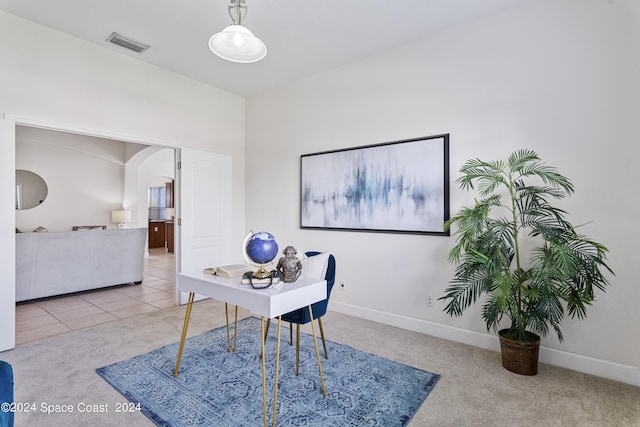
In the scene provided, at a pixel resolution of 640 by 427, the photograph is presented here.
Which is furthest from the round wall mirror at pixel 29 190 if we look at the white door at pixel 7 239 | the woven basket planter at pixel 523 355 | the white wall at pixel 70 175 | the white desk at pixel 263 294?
the woven basket planter at pixel 523 355

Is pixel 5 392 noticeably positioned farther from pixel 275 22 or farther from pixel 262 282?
pixel 275 22

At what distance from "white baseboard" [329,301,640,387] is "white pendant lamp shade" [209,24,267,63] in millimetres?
2821

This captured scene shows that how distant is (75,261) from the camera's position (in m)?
4.58

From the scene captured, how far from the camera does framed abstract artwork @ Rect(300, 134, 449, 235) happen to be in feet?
10.3

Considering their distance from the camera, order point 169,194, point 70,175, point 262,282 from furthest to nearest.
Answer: point 169,194 < point 70,175 < point 262,282

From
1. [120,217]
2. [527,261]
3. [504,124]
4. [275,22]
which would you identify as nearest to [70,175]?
[120,217]

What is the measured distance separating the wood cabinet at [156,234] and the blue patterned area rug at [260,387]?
7816mm

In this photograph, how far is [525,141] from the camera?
270cm

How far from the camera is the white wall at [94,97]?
2889 millimetres

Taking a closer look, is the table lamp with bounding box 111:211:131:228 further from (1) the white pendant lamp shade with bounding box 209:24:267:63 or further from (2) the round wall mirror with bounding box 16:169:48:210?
(1) the white pendant lamp shade with bounding box 209:24:267:63

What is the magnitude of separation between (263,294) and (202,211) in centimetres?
306

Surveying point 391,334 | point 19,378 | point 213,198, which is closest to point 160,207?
point 213,198

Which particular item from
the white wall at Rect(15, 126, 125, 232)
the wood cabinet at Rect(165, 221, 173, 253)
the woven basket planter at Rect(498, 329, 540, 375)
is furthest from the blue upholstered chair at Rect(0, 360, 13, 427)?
the wood cabinet at Rect(165, 221, 173, 253)

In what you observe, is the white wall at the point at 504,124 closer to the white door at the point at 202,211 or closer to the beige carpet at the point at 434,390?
the beige carpet at the point at 434,390
